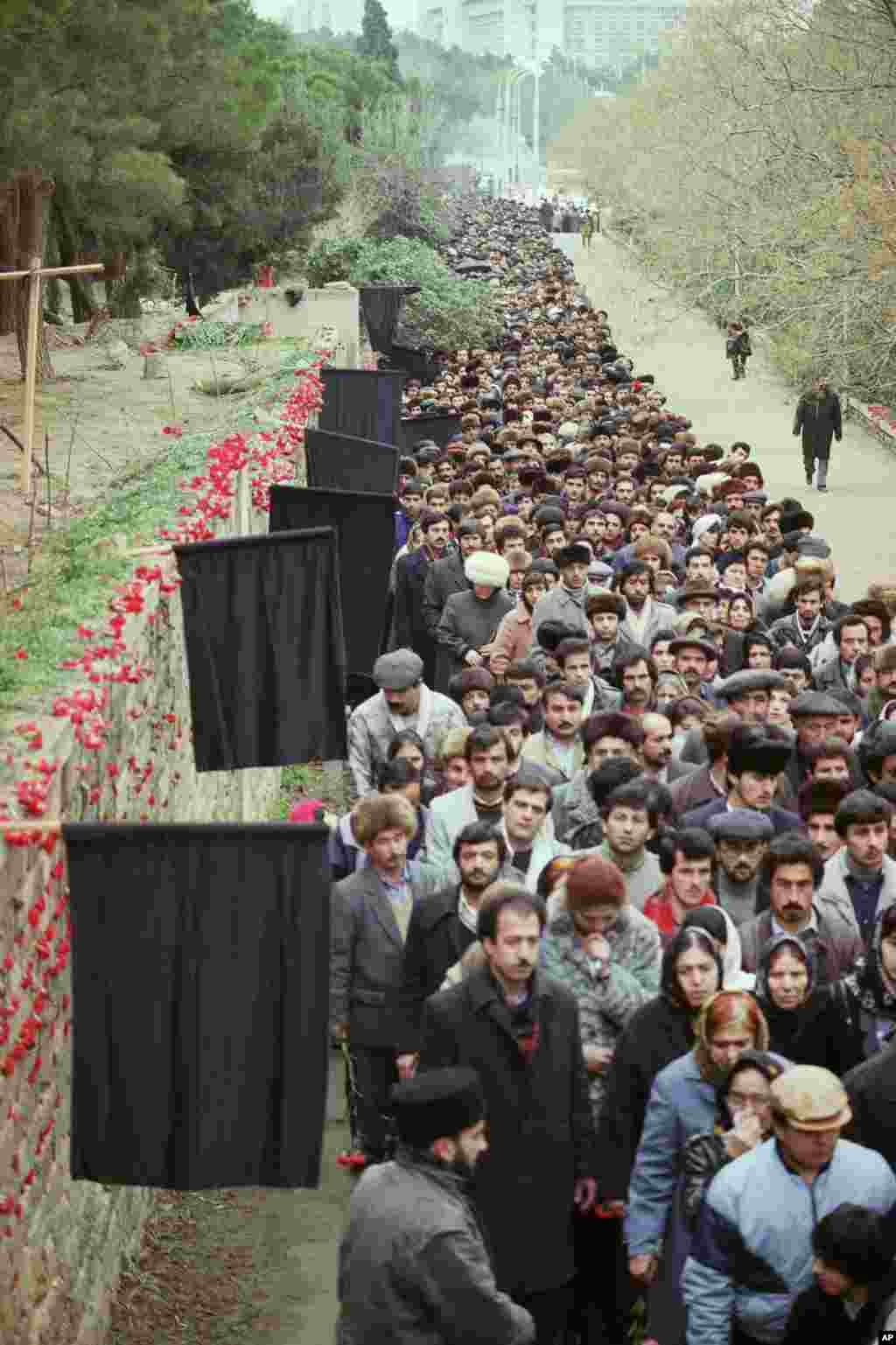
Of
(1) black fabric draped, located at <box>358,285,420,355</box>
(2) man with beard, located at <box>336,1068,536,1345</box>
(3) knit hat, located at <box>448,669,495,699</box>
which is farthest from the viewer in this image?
(1) black fabric draped, located at <box>358,285,420,355</box>

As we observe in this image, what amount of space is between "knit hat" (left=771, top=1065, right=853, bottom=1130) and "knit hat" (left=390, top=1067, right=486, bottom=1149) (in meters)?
0.79

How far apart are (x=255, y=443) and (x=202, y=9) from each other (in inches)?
375

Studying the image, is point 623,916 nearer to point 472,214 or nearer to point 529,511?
point 529,511

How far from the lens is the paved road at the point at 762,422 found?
27219mm

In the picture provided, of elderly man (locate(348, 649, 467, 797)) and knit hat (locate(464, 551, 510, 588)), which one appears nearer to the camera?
elderly man (locate(348, 649, 467, 797))

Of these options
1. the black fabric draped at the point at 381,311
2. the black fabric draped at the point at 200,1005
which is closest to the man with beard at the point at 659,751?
the black fabric draped at the point at 200,1005

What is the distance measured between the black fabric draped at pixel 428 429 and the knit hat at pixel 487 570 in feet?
36.0

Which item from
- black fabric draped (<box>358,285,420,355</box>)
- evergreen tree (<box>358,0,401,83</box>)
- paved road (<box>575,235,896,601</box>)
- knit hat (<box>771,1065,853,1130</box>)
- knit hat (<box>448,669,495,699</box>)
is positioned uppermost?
evergreen tree (<box>358,0,401,83</box>)

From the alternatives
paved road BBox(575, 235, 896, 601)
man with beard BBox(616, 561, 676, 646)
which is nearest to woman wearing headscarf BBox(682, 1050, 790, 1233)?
man with beard BBox(616, 561, 676, 646)

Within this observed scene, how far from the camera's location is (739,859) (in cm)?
816

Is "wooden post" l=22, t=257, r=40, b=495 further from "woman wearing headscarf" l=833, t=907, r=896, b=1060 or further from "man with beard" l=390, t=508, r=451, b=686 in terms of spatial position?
"woman wearing headscarf" l=833, t=907, r=896, b=1060

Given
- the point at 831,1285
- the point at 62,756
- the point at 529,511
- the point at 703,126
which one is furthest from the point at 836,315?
the point at 703,126

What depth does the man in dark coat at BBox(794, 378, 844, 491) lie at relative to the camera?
29.7 m

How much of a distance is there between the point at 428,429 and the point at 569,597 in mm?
12367
